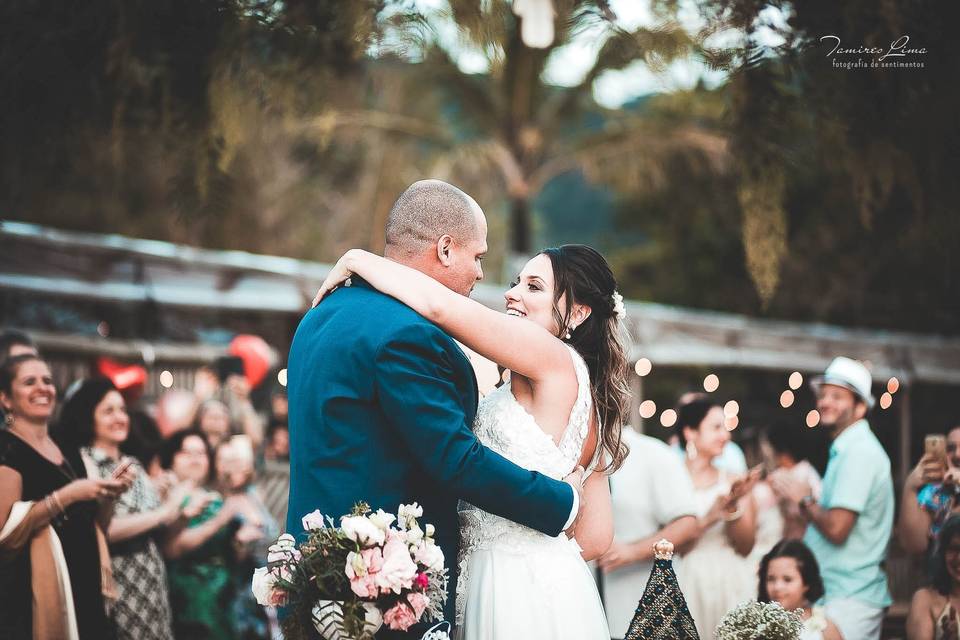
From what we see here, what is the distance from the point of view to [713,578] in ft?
19.4

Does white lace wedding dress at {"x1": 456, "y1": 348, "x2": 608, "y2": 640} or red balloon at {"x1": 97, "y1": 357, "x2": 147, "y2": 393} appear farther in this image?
red balloon at {"x1": 97, "y1": 357, "x2": 147, "y2": 393}

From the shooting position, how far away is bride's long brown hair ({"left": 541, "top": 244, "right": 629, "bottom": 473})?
12.3ft

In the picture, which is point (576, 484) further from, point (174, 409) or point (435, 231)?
point (174, 409)

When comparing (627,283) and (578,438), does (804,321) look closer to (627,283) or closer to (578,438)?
(627,283)

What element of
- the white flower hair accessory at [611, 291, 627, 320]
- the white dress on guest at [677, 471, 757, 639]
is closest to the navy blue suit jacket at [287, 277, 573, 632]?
the white flower hair accessory at [611, 291, 627, 320]

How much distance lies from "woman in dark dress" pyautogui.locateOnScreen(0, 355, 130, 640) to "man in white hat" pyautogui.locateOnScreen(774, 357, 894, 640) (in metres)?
3.79

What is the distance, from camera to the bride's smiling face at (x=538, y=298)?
3.73 m

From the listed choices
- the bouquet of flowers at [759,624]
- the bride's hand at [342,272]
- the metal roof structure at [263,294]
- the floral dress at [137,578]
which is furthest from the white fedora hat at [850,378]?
the floral dress at [137,578]

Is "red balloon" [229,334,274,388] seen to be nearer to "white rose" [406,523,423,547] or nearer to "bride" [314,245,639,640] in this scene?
"bride" [314,245,639,640]

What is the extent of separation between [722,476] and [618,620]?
1397mm

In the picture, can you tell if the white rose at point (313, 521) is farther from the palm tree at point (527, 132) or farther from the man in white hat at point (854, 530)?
the palm tree at point (527, 132)

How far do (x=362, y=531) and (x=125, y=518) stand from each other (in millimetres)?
3320

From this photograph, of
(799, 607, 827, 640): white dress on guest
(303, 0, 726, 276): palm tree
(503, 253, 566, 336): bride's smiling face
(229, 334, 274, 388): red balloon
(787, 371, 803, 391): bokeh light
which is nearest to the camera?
(503, 253, 566, 336): bride's smiling face

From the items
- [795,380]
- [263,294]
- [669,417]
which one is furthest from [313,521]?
[795,380]
